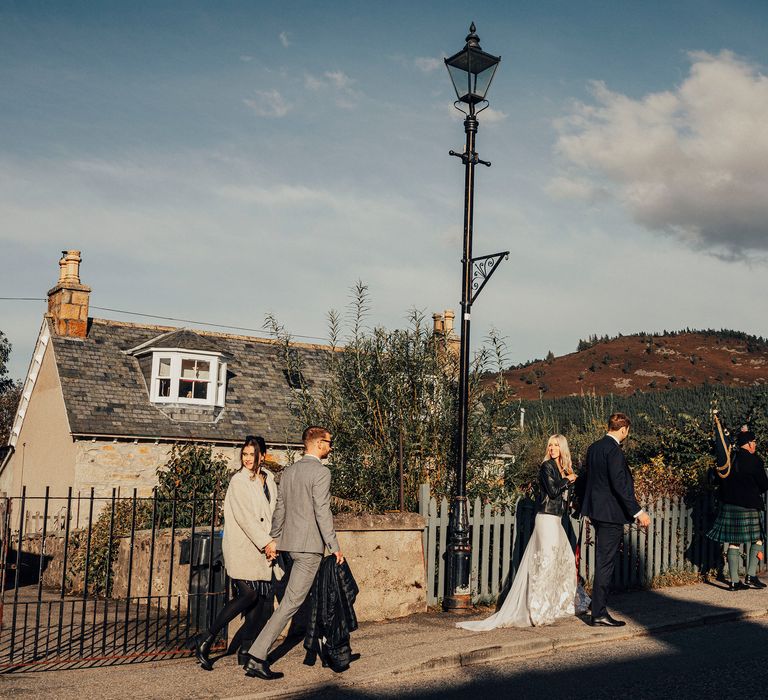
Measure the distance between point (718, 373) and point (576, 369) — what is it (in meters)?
12.3

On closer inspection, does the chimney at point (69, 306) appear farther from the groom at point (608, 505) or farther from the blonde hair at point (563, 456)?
the groom at point (608, 505)

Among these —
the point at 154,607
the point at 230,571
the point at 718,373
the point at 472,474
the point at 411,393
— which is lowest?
the point at 154,607

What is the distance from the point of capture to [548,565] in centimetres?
879

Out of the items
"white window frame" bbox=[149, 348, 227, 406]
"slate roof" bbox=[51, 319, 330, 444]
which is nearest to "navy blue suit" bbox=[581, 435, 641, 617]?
"slate roof" bbox=[51, 319, 330, 444]

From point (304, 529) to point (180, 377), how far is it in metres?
18.3

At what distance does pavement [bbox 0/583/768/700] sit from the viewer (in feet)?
21.0

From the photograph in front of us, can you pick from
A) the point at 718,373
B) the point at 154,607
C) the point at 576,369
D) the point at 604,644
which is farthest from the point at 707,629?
the point at 576,369

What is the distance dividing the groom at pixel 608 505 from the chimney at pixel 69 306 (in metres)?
19.6

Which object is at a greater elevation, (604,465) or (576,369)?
(576,369)

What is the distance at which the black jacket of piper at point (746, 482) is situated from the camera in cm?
1074

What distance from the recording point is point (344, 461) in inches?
471

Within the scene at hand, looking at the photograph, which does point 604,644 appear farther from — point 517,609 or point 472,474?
point 472,474

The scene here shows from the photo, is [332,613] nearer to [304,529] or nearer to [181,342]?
[304,529]

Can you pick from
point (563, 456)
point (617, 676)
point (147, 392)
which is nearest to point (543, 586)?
point (563, 456)
